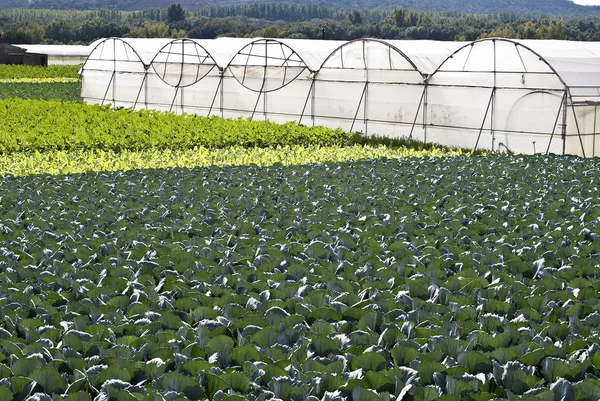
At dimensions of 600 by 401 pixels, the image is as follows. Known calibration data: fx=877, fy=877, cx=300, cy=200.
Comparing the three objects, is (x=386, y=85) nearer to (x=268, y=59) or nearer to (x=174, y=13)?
(x=268, y=59)

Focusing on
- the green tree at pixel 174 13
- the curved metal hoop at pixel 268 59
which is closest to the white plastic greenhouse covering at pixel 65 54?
the curved metal hoop at pixel 268 59

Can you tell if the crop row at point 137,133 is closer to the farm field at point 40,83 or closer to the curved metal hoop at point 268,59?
the curved metal hoop at point 268,59

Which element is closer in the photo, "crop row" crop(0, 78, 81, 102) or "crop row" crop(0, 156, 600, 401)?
"crop row" crop(0, 156, 600, 401)

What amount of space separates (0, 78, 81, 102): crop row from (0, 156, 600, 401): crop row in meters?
25.0

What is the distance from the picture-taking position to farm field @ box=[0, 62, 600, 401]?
167 inches

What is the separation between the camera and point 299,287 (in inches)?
234

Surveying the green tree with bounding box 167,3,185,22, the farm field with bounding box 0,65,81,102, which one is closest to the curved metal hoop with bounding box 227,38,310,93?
the farm field with bounding box 0,65,81,102

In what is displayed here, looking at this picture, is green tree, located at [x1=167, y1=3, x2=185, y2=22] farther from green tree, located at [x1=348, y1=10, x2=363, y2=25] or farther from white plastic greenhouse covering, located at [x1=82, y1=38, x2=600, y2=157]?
white plastic greenhouse covering, located at [x1=82, y1=38, x2=600, y2=157]

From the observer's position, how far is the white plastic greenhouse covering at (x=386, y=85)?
1917 cm

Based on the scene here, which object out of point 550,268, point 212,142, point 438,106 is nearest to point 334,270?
point 550,268

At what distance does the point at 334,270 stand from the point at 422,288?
0.91m

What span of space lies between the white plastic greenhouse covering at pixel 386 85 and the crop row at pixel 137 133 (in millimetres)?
2125

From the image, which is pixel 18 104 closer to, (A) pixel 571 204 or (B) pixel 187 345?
(A) pixel 571 204

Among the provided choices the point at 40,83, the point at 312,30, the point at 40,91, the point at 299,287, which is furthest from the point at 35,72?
the point at 299,287
